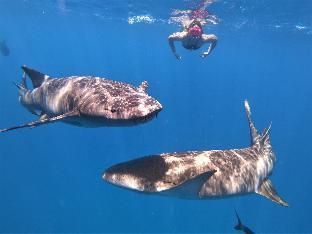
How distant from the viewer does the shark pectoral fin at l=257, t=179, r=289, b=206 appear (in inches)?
292

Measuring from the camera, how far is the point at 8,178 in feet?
113

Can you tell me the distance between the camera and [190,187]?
206 inches

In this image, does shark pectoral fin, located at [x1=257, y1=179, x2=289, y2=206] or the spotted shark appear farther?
shark pectoral fin, located at [x1=257, y1=179, x2=289, y2=206]

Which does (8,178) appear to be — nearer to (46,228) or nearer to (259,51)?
(46,228)

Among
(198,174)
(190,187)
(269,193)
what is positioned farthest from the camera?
(269,193)

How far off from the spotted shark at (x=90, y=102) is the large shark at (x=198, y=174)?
886mm

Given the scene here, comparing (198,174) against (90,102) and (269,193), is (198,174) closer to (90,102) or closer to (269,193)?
(90,102)

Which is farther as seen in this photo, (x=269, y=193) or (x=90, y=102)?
(x=269, y=193)

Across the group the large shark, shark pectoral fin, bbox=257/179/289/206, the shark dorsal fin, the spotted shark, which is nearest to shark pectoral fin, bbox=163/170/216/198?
the large shark

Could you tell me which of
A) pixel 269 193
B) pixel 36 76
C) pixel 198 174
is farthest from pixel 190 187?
pixel 36 76

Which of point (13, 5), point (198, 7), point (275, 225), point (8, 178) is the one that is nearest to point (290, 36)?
point (198, 7)

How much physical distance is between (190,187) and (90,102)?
2.29 metres

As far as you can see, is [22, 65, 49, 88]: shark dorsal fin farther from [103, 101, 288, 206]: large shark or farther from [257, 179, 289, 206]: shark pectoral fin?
[257, 179, 289, 206]: shark pectoral fin

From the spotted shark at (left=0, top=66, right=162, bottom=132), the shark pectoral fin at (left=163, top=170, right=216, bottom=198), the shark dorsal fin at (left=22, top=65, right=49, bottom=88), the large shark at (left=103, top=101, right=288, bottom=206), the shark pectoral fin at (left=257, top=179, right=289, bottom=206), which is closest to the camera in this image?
the shark pectoral fin at (left=163, top=170, right=216, bottom=198)
